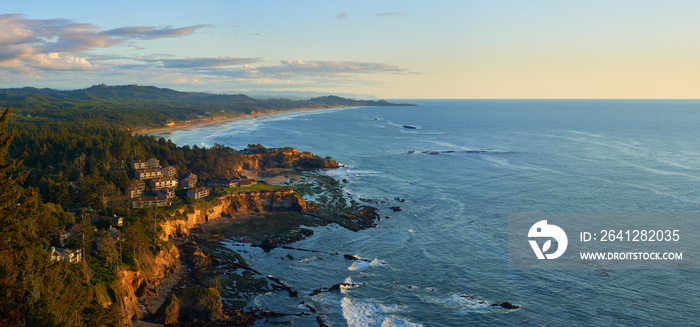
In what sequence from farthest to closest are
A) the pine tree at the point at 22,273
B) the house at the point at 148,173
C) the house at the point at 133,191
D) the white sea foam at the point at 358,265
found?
1. the house at the point at 148,173
2. the house at the point at 133,191
3. the white sea foam at the point at 358,265
4. the pine tree at the point at 22,273

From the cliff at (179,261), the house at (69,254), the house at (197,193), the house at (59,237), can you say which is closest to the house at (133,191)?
the house at (197,193)

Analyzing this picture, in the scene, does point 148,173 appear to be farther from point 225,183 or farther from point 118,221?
point 118,221

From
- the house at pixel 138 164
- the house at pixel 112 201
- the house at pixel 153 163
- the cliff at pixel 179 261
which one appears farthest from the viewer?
the house at pixel 153 163

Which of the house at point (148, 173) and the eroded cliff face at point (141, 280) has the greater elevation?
the house at point (148, 173)

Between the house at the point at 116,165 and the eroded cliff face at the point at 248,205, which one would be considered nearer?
the eroded cliff face at the point at 248,205

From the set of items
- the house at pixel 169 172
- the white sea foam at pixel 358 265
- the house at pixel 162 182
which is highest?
the house at pixel 169 172

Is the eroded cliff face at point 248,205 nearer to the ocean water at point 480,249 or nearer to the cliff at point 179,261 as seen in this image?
the cliff at point 179,261


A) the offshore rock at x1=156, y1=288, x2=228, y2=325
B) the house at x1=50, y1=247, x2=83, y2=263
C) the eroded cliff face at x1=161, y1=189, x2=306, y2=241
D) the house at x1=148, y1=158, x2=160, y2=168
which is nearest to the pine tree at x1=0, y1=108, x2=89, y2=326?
the offshore rock at x1=156, y1=288, x2=228, y2=325

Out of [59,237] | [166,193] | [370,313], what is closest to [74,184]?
[166,193]
